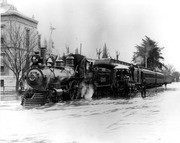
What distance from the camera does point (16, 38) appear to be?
2722 cm

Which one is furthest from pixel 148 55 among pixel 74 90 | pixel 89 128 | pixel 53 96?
pixel 89 128

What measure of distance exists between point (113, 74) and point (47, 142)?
15503 millimetres

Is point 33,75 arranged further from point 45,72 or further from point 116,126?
point 116,126

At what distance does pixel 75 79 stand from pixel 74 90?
30.2 inches

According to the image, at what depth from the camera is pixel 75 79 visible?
1900cm

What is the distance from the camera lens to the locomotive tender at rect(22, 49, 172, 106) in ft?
53.0

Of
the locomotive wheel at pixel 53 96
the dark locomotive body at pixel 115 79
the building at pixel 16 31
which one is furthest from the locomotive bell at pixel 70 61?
the building at pixel 16 31

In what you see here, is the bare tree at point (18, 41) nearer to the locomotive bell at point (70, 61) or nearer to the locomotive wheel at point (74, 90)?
the locomotive bell at point (70, 61)

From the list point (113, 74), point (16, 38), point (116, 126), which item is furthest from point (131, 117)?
point (16, 38)

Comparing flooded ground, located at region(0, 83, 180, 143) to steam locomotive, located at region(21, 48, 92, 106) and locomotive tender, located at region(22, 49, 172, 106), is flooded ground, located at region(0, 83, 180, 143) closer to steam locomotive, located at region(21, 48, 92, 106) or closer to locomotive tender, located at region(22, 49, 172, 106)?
steam locomotive, located at region(21, 48, 92, 106)

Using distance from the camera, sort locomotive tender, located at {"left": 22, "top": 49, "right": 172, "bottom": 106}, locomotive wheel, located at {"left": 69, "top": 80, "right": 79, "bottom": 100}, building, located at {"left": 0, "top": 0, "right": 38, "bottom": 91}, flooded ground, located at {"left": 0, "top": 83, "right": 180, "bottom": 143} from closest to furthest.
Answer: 1. flooded ground, located at {"left": 0, "top": 83, "right": 180, "bottom": 143}
2. locomotive tender, located at {"left": 22, "top": 49, "right": 172, "bottom": 106}
3. locomotive wheel, located at {"left": 69, "top": 80, "right": 79, "bottom": 100}
4. building, located at {"left": 0, "top": 0, "right": 38, "bottom": 91}

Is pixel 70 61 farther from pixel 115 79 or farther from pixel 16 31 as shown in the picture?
pixel 16 31

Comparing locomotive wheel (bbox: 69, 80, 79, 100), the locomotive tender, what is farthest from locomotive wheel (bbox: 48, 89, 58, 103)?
locomotive wheel (bbox: 69, 80, 79, 100)

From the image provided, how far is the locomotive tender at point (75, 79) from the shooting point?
53.0 ft
